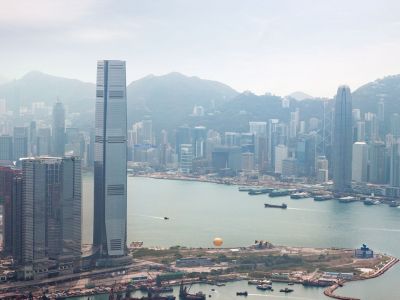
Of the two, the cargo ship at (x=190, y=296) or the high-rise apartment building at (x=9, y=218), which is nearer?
the cargo ship at (x=190, y=296)

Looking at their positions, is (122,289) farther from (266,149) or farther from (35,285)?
(266,149)

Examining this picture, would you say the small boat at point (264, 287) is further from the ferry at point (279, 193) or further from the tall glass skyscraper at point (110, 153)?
the ferry at point (279, 193)

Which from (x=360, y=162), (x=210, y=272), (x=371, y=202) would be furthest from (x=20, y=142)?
(x=210, y=272)

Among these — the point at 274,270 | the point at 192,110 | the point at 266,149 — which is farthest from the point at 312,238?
the point at 192,110

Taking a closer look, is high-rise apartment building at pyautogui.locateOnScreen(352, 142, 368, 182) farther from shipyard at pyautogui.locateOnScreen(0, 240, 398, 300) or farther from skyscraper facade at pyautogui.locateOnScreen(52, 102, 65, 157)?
shipyard at pyautogui.locateOnScreen(0, 240, 398, 300)

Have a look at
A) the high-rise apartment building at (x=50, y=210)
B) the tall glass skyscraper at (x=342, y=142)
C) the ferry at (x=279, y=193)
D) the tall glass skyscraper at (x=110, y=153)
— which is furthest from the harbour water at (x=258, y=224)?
the tall glass skyscraper at (x=342, y=142)

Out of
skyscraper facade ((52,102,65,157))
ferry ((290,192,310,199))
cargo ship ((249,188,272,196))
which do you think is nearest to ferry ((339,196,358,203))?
ferry ((290,192,310,199))
